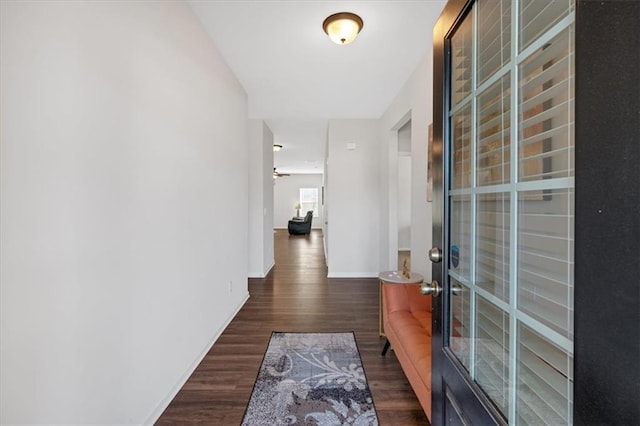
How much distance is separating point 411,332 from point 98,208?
181 cm

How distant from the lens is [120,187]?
135 cm

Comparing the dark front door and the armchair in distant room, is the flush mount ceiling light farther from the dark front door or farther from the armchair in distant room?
the armchair in distant room

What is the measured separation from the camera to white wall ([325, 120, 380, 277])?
4723 millimetres

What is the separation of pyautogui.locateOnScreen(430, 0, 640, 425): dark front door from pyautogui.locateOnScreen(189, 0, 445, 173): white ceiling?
114cm

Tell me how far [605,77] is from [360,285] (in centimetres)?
405

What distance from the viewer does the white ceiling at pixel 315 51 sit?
203cm

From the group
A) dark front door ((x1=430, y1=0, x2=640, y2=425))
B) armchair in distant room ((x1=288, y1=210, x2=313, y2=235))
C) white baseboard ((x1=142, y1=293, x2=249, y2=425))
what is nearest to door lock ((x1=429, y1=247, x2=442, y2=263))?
dark front door ((x1=430, y1=0, x2=640, y2=425))

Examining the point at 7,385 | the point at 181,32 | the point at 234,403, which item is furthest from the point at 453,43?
the point at 234,403

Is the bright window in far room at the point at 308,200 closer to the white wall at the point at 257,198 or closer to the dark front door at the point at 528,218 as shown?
the white wall at the point at 257,198

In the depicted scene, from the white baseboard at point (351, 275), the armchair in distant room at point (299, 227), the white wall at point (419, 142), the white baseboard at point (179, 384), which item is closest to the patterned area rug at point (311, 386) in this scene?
the white baseboard at point (179, 384)

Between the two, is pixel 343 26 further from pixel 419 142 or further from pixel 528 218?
pixel 528 218

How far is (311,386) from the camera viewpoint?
6.49 feet

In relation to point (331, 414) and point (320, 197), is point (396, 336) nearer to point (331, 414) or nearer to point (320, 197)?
point (331, 414)

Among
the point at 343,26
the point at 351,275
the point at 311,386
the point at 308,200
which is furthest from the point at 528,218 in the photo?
the point at 308,200
